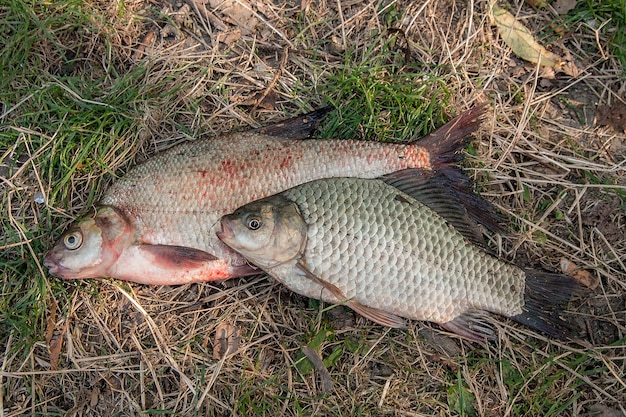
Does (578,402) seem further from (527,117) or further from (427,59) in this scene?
(427,59)

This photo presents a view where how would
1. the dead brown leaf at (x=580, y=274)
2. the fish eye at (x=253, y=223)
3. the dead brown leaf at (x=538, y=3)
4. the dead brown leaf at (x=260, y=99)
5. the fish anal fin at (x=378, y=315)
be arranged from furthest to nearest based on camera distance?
the dead brown leaf at (x=538, y=3) → the dead brown leaf at (x=260, y=99) → the dead brown leaf at (x=580, y=274) → the fish anal fin at (x=378, y=315) → the fish eye at (x=253, y=223)

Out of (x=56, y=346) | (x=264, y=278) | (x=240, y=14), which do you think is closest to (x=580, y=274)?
(x=264, y=278)

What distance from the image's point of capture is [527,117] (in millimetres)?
2959

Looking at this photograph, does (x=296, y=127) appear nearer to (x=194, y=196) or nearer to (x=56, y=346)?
(x=194, y=196)

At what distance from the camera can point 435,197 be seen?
264cm

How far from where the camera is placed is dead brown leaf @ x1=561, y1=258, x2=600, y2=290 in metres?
2.79

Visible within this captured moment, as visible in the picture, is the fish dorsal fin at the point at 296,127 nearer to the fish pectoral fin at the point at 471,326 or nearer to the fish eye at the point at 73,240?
the fish eye at the point at 73,240

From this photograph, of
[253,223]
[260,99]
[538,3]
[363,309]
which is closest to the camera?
[253,223]

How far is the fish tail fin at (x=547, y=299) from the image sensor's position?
2562mm

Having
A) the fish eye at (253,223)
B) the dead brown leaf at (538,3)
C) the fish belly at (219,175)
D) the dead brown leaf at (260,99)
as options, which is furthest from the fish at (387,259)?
the dead brown leaf at (538,3)

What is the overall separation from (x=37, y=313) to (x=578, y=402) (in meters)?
2.96

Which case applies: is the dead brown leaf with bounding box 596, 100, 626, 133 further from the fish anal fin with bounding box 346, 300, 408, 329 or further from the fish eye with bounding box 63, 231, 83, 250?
the fish eye with bounding box 63, 231, 83, 250

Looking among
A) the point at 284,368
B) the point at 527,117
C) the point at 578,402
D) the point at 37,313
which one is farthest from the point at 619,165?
the point at 37,313

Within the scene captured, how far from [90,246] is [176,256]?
442 millimetres
